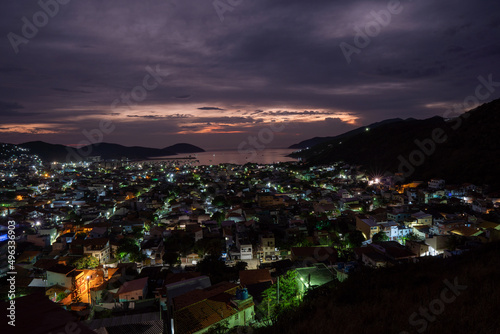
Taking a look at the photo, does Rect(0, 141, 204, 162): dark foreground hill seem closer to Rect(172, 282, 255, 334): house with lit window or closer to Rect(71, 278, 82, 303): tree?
Rect(71, 278, 82, 303): tree

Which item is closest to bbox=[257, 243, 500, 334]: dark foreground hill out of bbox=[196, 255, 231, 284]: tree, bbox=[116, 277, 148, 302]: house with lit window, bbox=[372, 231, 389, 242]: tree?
bbox=[196, 255, 231, 284]: tree

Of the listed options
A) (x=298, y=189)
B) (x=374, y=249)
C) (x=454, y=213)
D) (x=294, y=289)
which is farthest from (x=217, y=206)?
(x=294, y=289)

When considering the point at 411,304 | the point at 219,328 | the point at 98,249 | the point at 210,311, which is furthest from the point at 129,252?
the point at 411,304

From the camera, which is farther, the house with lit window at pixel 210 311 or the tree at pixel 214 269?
the tree at pixel 214 269

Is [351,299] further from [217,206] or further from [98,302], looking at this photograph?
[217,206]

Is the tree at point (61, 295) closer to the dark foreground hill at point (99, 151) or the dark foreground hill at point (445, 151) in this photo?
the dark foreground hill at point (445, 151)

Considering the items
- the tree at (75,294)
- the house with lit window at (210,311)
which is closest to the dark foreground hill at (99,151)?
the tree at (75,294)

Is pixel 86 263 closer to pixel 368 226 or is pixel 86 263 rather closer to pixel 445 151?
pixel 368 226
